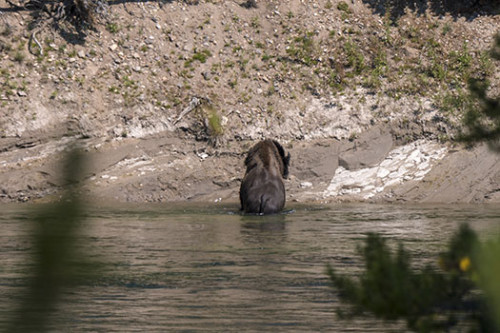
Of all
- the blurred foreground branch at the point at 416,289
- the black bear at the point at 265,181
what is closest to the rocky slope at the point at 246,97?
the black bear at the point at 265,181

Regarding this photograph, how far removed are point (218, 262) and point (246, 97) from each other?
14.7 meters

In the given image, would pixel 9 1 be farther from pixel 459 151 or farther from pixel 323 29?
pixel 459 151

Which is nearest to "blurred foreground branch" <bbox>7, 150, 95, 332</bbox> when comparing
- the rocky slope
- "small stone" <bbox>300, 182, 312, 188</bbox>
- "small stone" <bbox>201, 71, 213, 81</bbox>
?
the rocky slope

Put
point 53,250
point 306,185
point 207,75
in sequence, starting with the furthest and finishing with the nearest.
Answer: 1. point 207,75
2. point 306,185
3. point 53,250

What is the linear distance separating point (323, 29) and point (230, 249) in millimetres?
16958

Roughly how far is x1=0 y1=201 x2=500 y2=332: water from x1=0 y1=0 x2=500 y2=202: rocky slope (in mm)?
2972

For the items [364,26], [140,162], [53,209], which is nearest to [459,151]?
[364,26]

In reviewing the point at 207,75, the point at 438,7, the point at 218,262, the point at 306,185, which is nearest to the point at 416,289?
the point at 218,262

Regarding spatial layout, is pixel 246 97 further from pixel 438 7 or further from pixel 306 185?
pixel 438 7

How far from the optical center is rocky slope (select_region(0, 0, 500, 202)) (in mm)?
22625

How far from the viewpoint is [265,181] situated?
1858cm

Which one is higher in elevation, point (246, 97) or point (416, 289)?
point (416, 289)

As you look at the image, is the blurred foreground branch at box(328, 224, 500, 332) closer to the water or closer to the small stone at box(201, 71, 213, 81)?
the water

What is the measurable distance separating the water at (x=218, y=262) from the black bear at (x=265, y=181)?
19.2 inches
